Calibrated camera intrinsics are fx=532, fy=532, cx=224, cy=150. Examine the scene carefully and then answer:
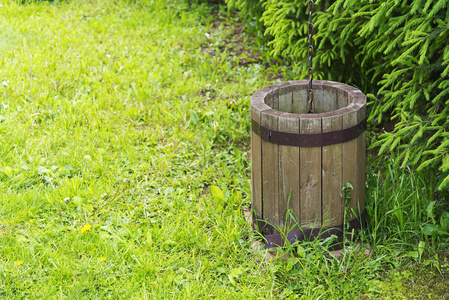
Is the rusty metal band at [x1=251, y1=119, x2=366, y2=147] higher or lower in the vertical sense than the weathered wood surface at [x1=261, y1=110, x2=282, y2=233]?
higher

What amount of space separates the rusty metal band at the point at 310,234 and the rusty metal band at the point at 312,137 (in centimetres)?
57

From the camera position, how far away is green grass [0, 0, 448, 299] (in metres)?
3.19

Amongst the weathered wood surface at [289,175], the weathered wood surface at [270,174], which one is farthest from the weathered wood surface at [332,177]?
the weathered wood surface at [270,174]

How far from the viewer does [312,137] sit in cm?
303

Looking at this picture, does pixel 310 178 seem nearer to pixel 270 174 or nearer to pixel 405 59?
pixel 270 174

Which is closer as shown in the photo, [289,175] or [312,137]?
[312,137]

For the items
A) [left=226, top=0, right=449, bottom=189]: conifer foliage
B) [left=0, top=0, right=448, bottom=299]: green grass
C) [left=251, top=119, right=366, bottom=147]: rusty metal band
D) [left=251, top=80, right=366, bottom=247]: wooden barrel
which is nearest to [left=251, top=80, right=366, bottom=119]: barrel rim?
[left=251, top=80, right=366, bottom=247]: wooden barrel

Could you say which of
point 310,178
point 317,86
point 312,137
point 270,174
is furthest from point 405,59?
point 270,174

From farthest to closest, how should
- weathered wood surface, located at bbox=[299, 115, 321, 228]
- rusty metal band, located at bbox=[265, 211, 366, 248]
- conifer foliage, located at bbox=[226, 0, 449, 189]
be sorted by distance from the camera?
1. rusty metal band, located at bbox=[265, 211, 366, 248]
2. conifer foliage, located at bbox=[226, 0, 449, 189]
3. weathered wood surface, located at bbox=[299, 115, 321, 228]

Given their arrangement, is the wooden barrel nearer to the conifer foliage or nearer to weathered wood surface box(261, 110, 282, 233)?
weathered wood surface box(261, 110, 282, 233)

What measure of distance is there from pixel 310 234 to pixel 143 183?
146 cm

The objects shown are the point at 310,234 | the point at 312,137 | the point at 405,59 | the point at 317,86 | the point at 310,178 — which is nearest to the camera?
the point at 312,137

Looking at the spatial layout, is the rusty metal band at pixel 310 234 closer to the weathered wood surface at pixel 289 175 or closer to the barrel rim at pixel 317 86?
the weathered wood surface at pixel 289 175

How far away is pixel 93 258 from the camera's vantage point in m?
3.32
